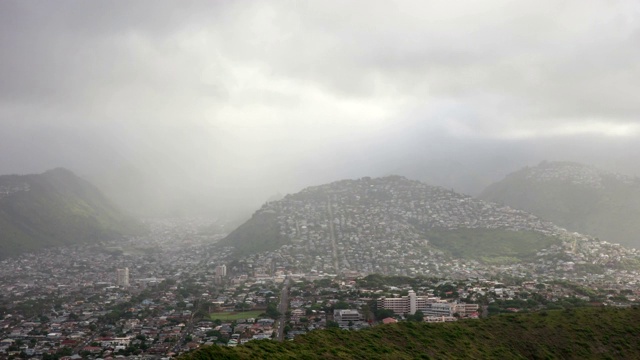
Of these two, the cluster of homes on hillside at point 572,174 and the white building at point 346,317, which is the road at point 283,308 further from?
the cluster of homes on hillside at point 572,174

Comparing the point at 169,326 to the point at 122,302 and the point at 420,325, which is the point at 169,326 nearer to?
the point at 122,302

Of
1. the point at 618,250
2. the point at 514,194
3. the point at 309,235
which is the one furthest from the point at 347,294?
the point at 514,194

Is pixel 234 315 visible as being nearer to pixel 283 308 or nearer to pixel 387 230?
pixel 283 308

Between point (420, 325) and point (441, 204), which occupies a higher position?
point (441, 204)

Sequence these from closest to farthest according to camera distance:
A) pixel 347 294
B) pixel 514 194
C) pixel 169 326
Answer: pixel 169 326, pixel 347 294, pixel 514 194

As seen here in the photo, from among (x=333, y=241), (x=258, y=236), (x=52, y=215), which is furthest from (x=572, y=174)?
(x=52, y=215)

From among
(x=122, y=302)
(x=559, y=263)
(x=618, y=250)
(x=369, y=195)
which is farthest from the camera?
(x=369, y=195)

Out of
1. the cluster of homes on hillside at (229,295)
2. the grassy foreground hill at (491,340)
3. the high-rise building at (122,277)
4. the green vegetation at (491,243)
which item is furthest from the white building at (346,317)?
the green vegetation at (491,243)

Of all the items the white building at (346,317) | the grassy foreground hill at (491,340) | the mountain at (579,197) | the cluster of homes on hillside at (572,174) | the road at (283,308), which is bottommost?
the road at (283,308)
